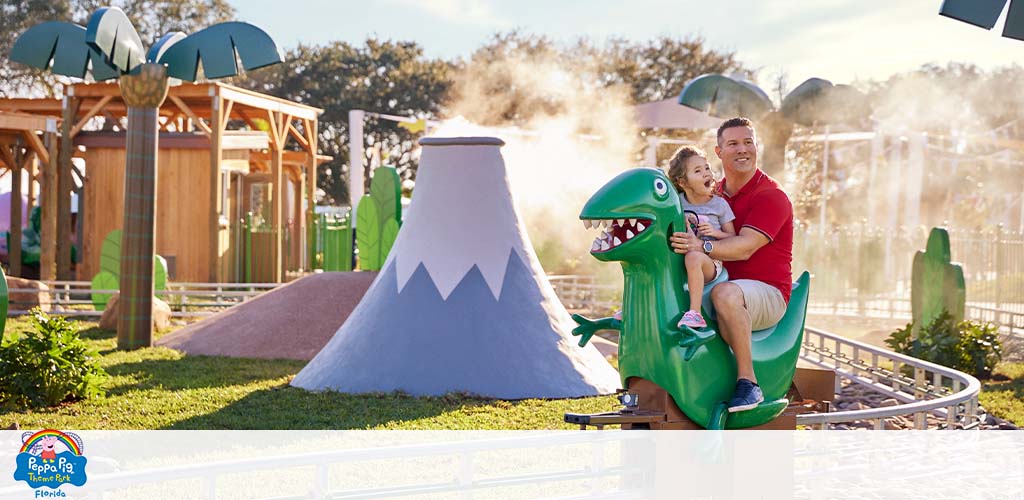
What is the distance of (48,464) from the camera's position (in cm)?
490

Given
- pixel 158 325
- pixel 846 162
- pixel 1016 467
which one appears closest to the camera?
pixel 1016 467

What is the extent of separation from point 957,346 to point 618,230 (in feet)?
31.1

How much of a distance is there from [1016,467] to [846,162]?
129ft

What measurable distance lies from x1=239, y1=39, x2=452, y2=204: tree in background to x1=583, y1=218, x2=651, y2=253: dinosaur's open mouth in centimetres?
4420

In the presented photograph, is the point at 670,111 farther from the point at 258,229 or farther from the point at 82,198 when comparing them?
the point at 82,198

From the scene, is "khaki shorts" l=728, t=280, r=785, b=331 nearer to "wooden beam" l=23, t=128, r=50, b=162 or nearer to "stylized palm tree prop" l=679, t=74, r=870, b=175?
"stylized palm tree prop" l=679, t=74, r=870, b=175

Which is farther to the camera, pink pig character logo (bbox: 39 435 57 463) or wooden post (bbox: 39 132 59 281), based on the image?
wooden post (bbox: 39 132 59 281)

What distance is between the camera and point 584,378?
1009 cm

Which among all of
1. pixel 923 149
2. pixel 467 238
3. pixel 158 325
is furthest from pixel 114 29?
pixel 923 149

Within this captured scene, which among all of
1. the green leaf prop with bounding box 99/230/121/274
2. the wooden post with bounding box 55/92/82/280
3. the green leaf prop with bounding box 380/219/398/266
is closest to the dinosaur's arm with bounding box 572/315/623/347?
the green leaf prop with bounding box 380/219/398/266

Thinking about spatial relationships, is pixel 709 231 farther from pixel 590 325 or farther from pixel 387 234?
pixel 387 234

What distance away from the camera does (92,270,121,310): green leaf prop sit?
1859 centimetres

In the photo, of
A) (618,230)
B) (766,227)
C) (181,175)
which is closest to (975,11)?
(766,227)

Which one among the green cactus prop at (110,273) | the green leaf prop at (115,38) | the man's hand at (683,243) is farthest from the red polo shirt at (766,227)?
the green cactus prop at (110,273)
